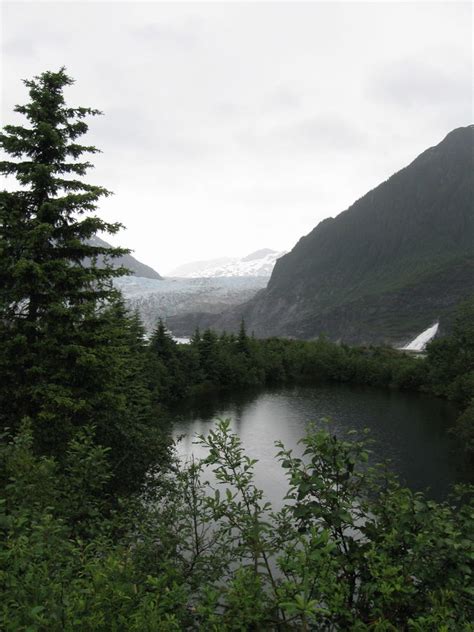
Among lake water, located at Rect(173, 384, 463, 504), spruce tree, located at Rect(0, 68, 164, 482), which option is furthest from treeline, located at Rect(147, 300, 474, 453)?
spruce tree, located at Rect(0, 68, 164, 482)

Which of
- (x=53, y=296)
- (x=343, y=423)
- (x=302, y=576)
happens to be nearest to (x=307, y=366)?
(x=343, y=423)

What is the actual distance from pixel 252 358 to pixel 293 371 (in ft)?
50.5

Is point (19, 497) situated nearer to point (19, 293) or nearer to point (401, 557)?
point (401, 557)

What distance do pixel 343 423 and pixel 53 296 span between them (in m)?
43.5

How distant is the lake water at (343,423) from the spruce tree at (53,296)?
8.73 m

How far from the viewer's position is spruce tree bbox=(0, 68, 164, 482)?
13070mm

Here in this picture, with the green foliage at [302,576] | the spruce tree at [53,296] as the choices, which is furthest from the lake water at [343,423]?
the green foliage at [302,576]

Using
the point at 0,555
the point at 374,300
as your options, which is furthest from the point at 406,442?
the point at 374,300

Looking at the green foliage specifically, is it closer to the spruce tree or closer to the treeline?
the spruce tree

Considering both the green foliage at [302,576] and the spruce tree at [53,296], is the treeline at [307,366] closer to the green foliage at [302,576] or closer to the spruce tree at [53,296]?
the spruce tree at [53,296]

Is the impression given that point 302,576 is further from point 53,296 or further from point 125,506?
point 53,296

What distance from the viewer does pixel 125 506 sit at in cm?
877

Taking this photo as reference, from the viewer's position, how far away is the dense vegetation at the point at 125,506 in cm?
404

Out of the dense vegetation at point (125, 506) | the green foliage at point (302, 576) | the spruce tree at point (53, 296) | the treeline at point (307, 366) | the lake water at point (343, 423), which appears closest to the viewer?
the green foliage at point (302, 576)
